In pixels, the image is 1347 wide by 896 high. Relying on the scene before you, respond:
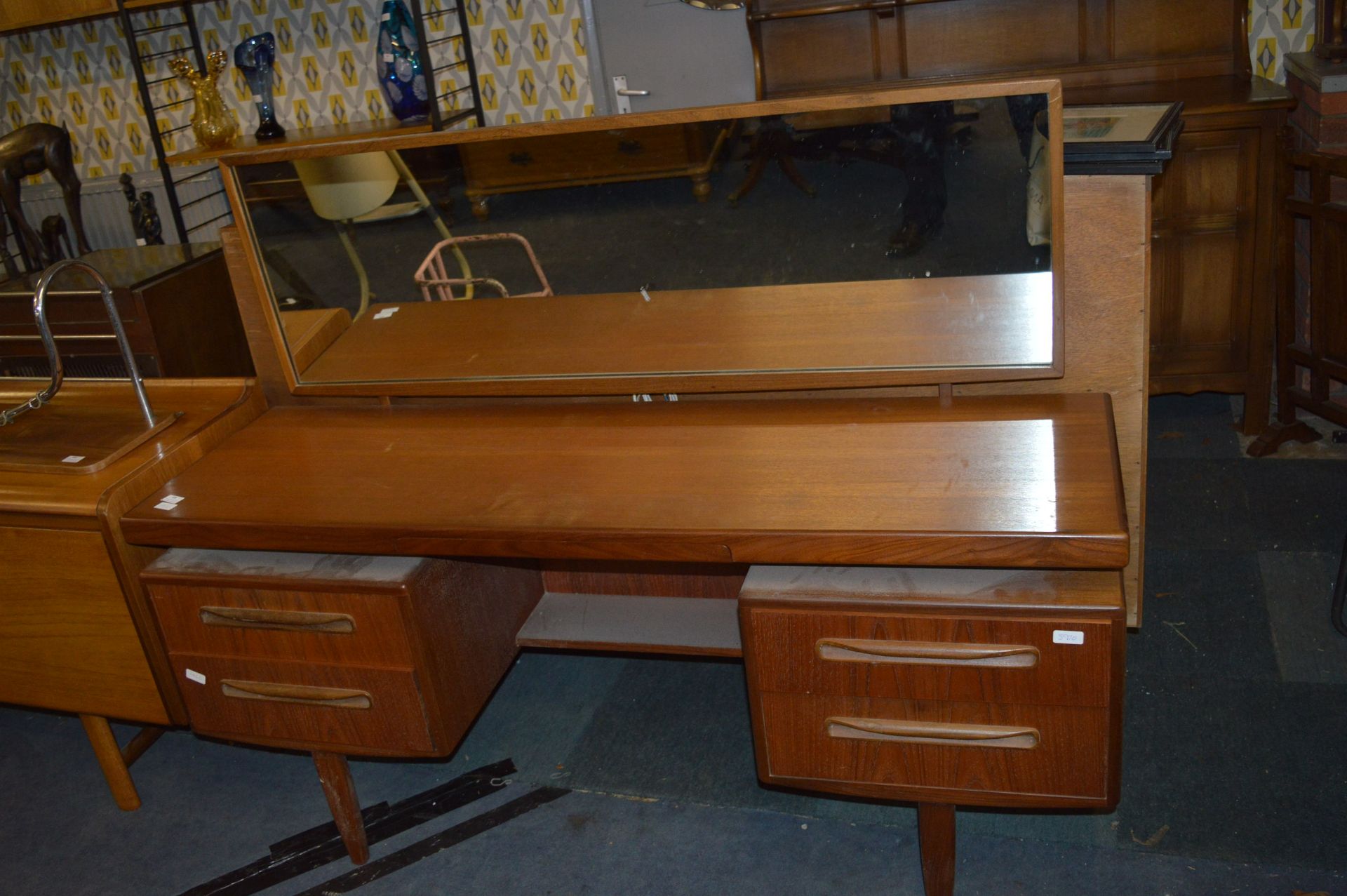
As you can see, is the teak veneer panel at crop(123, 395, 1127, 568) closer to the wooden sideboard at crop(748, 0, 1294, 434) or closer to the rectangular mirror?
the rectangular mirror

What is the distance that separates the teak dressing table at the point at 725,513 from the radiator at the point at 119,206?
302cm

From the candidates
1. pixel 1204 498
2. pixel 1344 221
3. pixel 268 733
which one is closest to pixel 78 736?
pixel 268 733

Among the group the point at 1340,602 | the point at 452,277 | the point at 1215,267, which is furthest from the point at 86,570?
the point at 1215,267

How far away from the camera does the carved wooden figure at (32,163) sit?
3600mm

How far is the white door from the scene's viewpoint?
4.04 m

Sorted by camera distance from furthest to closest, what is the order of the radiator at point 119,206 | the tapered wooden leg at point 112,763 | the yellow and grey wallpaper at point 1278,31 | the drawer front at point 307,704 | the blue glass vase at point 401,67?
the radiator at point 119,206 < the blue glass vase at point 401,67 < the yellow and grey wallpaper at point 1278,31 < the tapered wooden leg at point 112,763 < the drawer front at point 307,704

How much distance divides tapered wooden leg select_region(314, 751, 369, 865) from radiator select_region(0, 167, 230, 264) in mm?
Result: 3313

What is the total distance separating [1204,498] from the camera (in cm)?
271

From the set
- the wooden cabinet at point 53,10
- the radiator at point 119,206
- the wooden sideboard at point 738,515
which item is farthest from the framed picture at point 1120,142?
the radiator at point 119,206

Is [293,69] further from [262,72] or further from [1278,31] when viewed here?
[1278,31]

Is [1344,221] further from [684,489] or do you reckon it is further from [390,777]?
[390,777]

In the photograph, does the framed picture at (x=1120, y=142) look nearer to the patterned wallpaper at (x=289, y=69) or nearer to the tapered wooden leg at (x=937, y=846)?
the tapered wooden leg at (x=937, y=846)

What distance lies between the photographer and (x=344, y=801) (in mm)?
1858

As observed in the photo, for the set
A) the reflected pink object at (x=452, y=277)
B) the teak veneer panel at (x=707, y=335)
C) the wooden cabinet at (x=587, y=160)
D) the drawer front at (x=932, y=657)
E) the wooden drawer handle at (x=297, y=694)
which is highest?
the wooden cabinet at (x=587, y=160)
